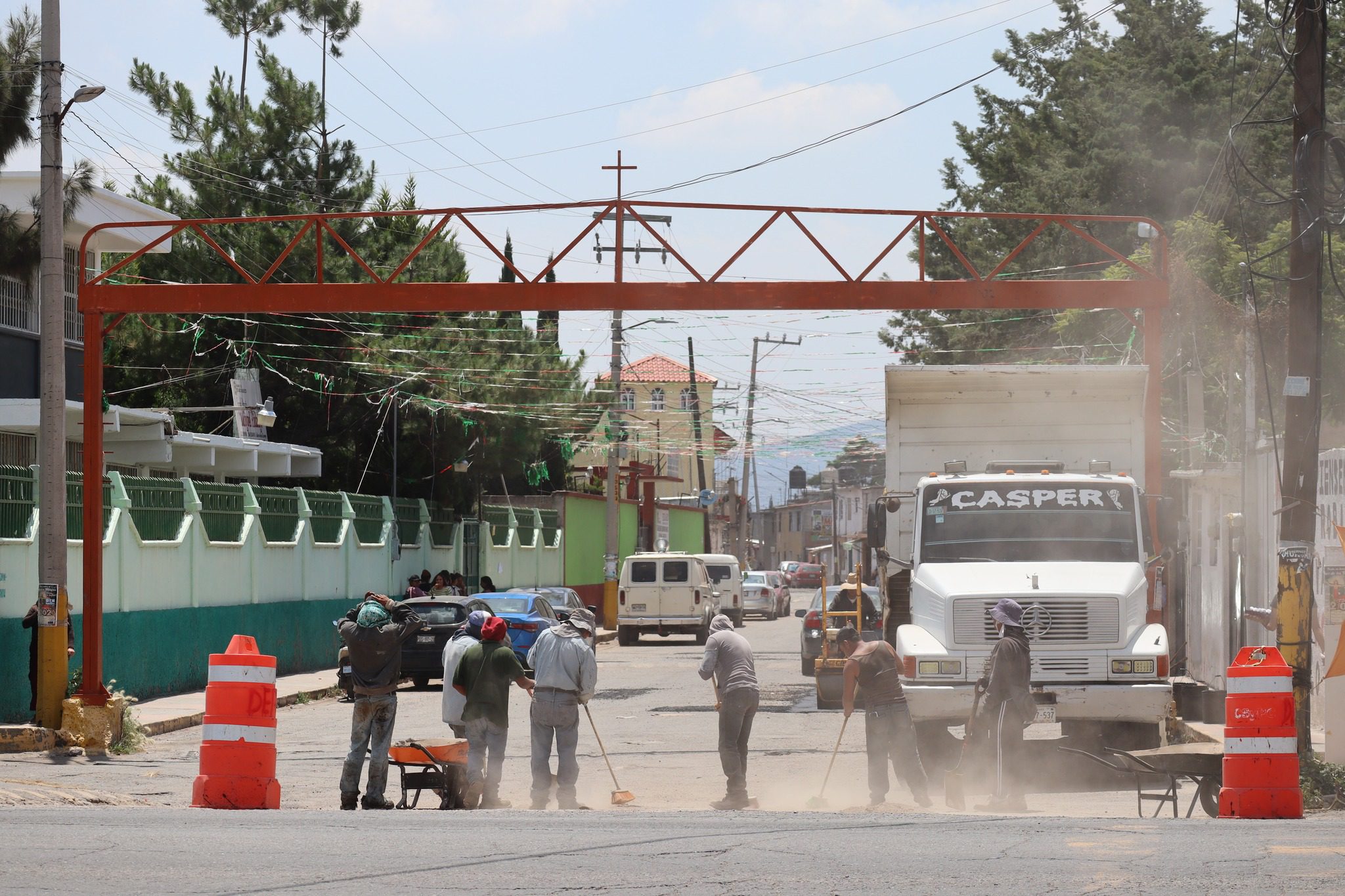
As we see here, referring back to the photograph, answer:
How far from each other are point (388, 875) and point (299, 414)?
111 feet

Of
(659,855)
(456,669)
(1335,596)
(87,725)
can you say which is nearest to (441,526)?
(87,725)

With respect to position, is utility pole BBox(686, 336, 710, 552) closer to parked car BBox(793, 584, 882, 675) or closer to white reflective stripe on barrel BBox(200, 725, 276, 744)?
parked car BBox(793, 584, 882, 675)

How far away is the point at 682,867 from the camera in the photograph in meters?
8.16

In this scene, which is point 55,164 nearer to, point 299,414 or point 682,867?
point 682,867

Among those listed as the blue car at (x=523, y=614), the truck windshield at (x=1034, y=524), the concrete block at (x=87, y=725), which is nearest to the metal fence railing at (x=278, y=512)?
the blue car at (x=523, y=614)

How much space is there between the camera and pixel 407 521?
36.3 meters

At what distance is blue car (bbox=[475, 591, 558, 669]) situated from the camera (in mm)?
25797

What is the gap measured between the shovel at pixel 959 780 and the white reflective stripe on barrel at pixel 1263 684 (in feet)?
7.71

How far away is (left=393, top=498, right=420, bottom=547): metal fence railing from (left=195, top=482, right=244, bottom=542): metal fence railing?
8.10 meters

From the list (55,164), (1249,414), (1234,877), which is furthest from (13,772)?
(1249,414)

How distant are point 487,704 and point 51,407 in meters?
7.42

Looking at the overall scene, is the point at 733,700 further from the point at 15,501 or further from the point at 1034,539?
the point at 15,501

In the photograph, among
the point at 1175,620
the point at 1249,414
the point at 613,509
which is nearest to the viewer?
the point at 1249,414

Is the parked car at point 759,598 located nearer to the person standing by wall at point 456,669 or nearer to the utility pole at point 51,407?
the utility pole at point 51,407
